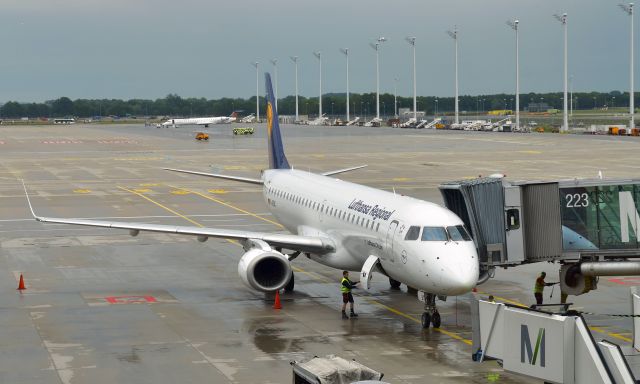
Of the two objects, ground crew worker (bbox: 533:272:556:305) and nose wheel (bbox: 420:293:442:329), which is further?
ground crew worker (bbox: 533:272:556:305)

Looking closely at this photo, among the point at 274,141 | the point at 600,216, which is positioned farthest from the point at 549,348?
the point at 274,141

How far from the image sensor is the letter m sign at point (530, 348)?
18.8 meters

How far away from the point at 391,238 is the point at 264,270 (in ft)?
18.0

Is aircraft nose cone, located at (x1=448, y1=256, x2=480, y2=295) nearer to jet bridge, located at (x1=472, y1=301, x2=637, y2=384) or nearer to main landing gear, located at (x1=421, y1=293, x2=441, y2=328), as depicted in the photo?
main landing gear, located at (x1=421, y1=293, x2=441, y2=328)

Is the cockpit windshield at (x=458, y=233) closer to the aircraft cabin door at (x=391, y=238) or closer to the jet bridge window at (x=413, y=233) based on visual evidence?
the jet bridge window at (x=413, y=233)

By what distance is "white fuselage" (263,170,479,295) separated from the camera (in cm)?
2836

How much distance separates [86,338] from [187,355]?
3.64 meters

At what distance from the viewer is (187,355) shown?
27266 mm

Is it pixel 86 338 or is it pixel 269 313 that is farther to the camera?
pixel 269 313

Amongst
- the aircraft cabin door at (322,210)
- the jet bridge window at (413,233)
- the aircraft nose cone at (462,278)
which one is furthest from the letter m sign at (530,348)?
the aircraft cabin door at (322,210)

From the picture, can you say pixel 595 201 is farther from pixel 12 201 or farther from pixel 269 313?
pixel 12 201

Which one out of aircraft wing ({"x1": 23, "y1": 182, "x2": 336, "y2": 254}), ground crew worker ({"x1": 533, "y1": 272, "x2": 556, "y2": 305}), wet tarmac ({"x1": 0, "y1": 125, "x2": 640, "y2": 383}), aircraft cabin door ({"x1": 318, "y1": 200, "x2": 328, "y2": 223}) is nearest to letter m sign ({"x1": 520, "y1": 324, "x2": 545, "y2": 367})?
wet tarmac ({"x1": 0, "y1": 125, "x2": 640, "y2": 383})

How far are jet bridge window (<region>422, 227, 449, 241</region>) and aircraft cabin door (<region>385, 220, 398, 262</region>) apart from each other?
4.33 ft

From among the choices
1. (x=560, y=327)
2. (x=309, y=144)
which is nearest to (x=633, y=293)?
(x=560, y=327)
